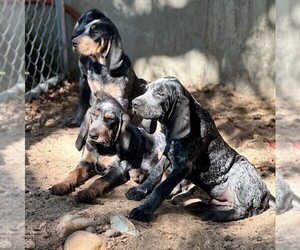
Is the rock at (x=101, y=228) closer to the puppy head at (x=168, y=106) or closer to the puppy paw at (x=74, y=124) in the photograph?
the puppy head at (x=168, y=106)

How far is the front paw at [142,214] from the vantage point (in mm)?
4383

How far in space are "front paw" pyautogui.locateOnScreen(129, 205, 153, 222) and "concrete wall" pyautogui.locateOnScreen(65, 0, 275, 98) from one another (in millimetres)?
3088

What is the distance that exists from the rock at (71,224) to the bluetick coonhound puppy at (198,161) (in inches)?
11.4

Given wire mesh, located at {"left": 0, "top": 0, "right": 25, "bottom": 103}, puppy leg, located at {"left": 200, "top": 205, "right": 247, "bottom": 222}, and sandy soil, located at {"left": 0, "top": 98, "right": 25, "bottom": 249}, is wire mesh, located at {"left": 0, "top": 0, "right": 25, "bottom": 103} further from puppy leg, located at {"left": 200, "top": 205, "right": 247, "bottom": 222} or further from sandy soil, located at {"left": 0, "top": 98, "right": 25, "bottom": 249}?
puppy leg, located at {"left": 200, "top": 205, "right": 247, "bottom": 222}

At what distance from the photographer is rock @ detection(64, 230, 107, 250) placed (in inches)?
157

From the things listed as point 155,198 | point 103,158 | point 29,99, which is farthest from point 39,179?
point 29,99

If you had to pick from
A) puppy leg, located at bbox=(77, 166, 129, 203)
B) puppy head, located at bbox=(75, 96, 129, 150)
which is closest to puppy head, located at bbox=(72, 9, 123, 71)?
puppy head, located at bbox=(75, 96, 129, 150)

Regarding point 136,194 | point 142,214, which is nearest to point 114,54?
point 136,194

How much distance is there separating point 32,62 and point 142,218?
345 centimetres

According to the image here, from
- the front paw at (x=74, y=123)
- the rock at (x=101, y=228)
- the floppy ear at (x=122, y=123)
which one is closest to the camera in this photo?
the rock at (x=101, y=228)

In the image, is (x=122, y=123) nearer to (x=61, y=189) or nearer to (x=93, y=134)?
(x=93, y=134)

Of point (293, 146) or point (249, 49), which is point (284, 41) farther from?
point (293, 146)

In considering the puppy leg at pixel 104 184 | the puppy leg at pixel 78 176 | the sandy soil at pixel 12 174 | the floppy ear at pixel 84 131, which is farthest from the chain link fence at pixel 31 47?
the puppy leg at pixel 104 184

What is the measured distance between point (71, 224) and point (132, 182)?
110cm
